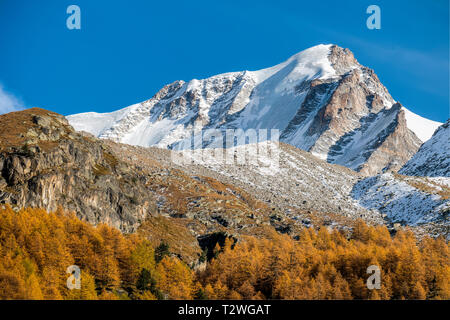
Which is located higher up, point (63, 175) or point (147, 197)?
point (147, 197)

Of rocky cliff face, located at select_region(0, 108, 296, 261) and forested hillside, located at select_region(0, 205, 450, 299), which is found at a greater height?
rocky cliff face, located at select_region(0, 108, 296, 261)

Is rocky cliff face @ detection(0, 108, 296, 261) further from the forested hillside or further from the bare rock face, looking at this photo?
the forested hillside

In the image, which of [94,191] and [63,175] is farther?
[94,191]

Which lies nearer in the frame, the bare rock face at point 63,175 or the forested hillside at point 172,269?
the forested hillside at point 172,269

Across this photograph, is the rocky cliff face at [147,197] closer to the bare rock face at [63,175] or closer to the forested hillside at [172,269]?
the bare rock face at [63,175]

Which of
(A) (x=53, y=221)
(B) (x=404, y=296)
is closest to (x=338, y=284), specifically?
(B) (x=404, y=296)

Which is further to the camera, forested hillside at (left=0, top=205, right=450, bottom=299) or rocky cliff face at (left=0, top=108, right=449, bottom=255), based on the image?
rocky cliff face at (left=0, top=108, right=449, bottom=255)

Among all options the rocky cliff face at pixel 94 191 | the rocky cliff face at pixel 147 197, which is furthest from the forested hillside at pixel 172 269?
the rocky cliff face at pixel 147 197

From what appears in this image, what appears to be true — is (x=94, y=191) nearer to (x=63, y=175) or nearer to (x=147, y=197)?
(x=63, y=175)

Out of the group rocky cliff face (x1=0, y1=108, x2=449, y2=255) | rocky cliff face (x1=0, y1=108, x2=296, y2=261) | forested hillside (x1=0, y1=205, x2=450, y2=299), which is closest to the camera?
forested hillside (x1=0, y1=205, x2=450, y2=299)

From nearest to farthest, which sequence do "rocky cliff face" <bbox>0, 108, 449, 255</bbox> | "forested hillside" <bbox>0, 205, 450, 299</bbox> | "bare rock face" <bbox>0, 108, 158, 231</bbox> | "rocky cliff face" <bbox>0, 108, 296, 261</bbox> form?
1. "forested hillside" <bbox>0, 205, 450, 299</bbox>
2. "bare rock face" <bbox>0, 108, 158, 231</bbox>
3. "rocky cliff face" <bbox>0, 108, 296, 261</bbox>
4. "rocky cliff face" <bbox>0, 108, 449, 255</bbox>

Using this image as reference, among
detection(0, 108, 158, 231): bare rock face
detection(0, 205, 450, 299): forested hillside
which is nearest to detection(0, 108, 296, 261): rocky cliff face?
detection(0, 108, 158, 231): bare rock face

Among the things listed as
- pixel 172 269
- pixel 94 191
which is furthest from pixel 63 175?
pixel 172 269

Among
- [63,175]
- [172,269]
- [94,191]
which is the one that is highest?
[63,175]
